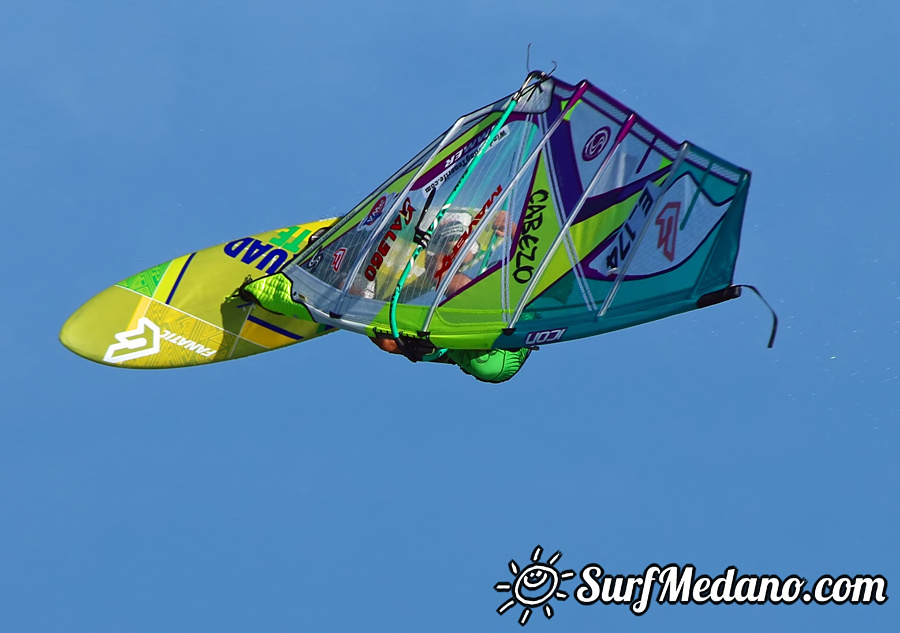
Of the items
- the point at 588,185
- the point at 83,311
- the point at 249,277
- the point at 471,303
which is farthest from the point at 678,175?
the point at 83,311

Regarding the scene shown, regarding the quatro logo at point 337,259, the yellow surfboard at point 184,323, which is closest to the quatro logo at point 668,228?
the quatro logo at point 337,259

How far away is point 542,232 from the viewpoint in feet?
76.0

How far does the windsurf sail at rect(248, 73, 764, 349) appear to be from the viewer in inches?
870

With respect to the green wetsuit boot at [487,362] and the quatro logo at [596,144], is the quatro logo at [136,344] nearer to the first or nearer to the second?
the green wetsuit boot at [487,362]

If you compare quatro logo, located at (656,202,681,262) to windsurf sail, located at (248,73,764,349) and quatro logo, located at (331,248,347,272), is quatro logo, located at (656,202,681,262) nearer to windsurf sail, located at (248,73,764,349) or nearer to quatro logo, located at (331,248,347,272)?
windsurf sail, located at (248,73,764,349)

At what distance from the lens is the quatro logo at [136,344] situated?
27.2m

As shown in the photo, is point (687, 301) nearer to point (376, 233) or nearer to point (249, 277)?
point (376, 233)

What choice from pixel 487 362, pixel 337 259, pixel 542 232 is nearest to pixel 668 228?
pixel 542 232

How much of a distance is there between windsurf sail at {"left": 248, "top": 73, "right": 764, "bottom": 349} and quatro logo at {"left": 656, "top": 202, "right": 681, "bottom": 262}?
0.06 feet

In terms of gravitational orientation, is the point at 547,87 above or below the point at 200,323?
above

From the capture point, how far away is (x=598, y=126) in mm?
22609

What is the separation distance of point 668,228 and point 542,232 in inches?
74.7

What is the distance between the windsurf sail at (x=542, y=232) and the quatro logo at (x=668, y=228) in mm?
19

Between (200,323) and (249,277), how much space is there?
52.6 inches
